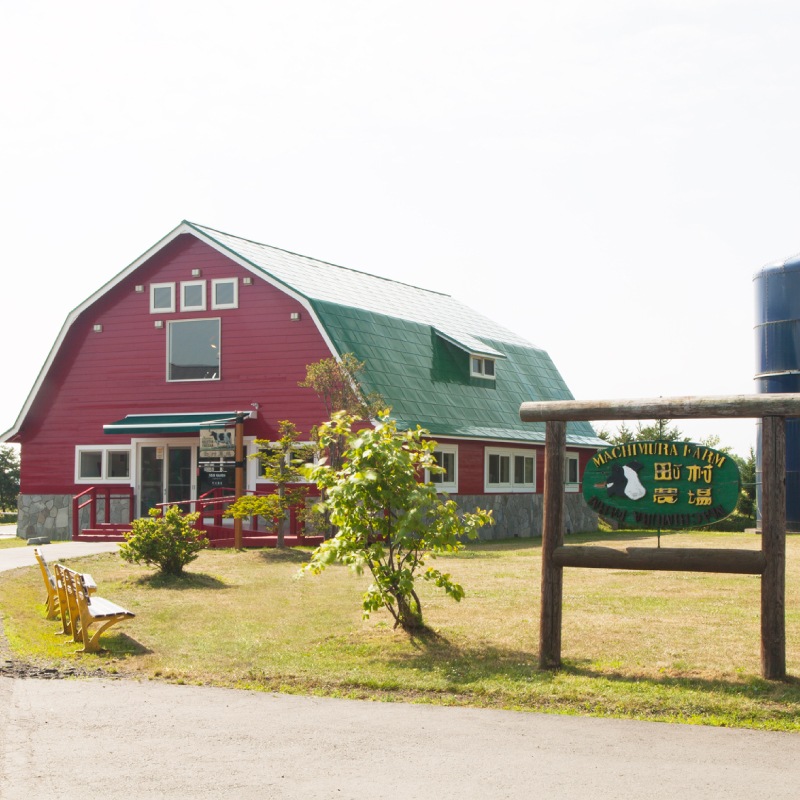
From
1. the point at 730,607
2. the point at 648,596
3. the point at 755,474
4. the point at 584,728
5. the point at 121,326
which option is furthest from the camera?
the point at 755,474

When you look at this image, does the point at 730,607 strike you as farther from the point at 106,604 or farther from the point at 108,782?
the point at 108,782

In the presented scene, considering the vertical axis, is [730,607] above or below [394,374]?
below

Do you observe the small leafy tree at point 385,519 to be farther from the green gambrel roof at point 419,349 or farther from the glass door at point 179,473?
the glass door at point 179,473

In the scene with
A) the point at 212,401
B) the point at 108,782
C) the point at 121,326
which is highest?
the point at 121,326

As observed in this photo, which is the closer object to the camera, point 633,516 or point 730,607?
point 633,516

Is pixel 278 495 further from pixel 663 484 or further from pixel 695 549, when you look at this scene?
pixel 695 549

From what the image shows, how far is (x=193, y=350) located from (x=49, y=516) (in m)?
6.13

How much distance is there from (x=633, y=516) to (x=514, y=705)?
2394 mm

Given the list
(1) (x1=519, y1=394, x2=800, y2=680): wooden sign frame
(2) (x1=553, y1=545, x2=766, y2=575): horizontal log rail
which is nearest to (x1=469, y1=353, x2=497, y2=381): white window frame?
(1) (x1=519, y1=394, x2=800, y2=680): wooden sign frame

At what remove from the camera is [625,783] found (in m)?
6.50

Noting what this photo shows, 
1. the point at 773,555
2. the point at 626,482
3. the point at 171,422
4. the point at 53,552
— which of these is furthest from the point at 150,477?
the point at 773,555

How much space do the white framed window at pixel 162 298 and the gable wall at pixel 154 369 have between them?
0.14 metres

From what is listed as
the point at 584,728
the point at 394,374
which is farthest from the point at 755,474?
the point at 584,728

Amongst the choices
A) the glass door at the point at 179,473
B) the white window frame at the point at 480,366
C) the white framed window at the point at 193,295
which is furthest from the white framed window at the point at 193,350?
the white window frame at the point at 480,366
